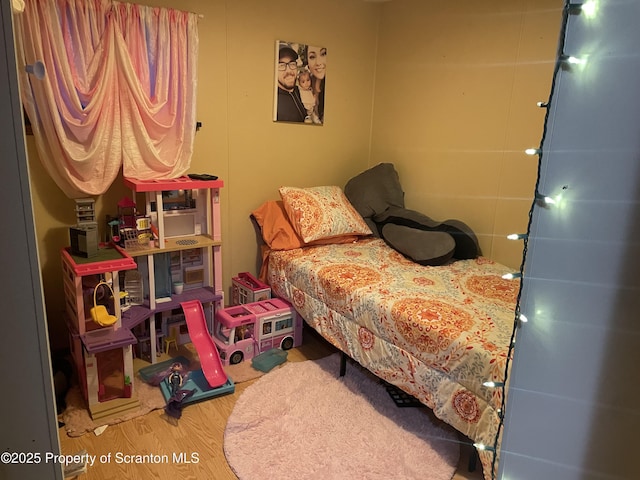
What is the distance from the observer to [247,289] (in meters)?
3.13

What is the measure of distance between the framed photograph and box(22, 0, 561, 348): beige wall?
0.20 ft

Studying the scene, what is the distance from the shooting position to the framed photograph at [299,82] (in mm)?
3234

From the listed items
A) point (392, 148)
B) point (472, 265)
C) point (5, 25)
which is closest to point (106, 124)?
point (5, 25)

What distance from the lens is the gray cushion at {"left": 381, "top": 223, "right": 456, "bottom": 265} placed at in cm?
282

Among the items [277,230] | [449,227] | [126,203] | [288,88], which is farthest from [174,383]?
[288,88]

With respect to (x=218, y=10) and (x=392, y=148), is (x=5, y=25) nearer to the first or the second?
(x=218, y=10)

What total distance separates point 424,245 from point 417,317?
847 millimetres

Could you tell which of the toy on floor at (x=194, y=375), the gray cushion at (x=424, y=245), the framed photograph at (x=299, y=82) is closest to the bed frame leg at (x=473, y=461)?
the gray cushion at (x=424, y=245)

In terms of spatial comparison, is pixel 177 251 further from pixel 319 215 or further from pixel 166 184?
pixel 319 215

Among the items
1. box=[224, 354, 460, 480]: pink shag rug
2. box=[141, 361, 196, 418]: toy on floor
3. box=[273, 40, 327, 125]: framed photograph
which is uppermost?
box=[273, 40, 327, 125]: framed photograph

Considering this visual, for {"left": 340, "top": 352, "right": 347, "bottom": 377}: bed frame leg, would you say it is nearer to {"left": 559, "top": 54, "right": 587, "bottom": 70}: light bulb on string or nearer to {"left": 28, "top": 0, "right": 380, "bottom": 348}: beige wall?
{"left": 28, "top": 0, "right": 380, "bottom": 348}: beige wall

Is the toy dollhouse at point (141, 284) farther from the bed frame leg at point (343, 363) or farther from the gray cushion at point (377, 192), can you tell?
the gray cushion at point (377, 192)

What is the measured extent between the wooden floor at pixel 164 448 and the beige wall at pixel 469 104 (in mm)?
1530

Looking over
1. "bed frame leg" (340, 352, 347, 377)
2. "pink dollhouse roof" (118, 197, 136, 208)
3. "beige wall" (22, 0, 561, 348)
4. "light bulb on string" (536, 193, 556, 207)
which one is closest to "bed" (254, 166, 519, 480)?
"bed frame leg" (340, 352, 347, 377)
